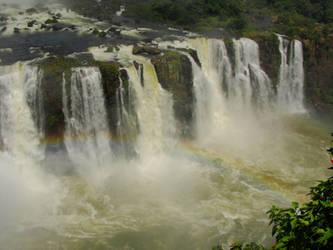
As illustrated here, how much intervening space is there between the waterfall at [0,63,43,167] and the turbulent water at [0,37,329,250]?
0.12 ft

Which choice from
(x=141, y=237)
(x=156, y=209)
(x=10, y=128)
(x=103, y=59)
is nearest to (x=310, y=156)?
(x=156, y=209)

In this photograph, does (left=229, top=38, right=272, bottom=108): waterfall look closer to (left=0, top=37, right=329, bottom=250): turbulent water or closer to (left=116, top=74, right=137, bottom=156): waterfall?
(left=0, top=37, right=329, bottom=250): turbulent water

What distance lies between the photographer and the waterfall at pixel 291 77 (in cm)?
2106

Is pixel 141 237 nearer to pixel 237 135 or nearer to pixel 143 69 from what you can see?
pixel 143 69

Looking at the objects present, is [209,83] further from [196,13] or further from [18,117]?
[196,13]

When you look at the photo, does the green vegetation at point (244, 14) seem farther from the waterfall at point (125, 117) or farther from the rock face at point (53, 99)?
the rock face at point (53, 99)

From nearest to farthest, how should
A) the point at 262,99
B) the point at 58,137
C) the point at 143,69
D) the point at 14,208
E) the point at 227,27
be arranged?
the point at 14,208
the point at 58,137
the point at 143,69
the point at 262,99
the point at 227,27

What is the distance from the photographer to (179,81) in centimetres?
1578

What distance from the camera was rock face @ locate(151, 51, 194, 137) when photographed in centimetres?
1529

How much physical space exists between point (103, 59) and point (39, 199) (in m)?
6.81

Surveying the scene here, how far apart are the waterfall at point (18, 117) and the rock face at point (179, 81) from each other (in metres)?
5.63

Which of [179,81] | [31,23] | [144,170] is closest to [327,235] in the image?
[144,170]

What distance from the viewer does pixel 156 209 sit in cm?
1140

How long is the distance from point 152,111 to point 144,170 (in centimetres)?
283
